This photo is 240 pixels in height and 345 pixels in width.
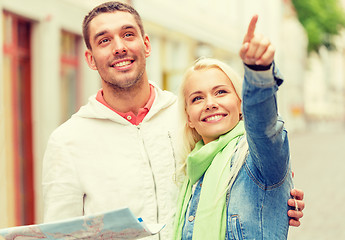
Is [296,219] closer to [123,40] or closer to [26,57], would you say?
[123,40]

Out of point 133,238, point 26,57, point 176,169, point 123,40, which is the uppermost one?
point 26,57

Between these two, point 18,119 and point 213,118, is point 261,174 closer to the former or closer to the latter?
point 213,118

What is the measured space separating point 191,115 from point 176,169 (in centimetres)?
33

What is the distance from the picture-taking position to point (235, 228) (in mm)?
2311

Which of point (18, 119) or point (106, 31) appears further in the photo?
point (18, 119)

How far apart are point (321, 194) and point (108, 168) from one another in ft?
26.8

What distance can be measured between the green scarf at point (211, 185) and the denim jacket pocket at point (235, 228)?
2cm

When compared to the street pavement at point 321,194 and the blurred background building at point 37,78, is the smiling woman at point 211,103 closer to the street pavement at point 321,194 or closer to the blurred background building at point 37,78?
the blurred background building at point 37,78

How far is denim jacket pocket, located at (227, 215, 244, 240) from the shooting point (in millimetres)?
2307

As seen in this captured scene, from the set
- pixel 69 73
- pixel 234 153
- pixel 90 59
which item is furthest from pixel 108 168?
pixel 69 73

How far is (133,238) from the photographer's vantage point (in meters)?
2.16

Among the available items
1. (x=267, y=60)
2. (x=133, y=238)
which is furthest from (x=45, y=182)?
(x=267, y=60)

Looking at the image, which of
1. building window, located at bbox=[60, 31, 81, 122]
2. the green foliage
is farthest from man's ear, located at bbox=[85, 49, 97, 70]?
the green foliage

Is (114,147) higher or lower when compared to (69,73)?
lower
